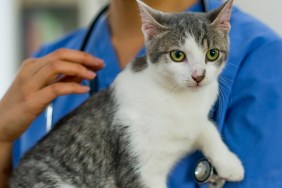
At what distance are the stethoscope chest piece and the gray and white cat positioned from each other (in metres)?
0.01

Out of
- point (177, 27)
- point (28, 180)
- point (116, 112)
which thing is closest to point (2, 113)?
point (28, 180)

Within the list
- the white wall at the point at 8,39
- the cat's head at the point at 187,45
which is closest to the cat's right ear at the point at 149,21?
the cat's head at the point at 187,45

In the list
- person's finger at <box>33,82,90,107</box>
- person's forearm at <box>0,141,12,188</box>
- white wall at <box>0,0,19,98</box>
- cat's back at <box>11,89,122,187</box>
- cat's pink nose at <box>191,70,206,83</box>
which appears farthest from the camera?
white wall at <box>0,0,19,98</box>

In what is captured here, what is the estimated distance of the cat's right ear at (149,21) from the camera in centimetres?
88

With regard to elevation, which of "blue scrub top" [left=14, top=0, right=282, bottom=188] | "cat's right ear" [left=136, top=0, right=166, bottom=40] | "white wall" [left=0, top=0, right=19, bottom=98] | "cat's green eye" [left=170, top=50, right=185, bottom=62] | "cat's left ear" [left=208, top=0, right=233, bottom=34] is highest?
"white wall" [left=0, top=0, right=19, bottom=98]

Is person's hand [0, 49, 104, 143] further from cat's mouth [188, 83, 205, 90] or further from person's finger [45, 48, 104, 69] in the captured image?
cat's mouth [188, 83, 205, 90]

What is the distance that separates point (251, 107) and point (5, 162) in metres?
0.65

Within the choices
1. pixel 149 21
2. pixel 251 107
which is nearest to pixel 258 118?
pixel 251 107

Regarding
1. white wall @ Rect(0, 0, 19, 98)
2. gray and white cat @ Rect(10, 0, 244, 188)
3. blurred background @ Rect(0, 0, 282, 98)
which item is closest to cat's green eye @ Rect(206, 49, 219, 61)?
gray and white cat @ Rect(10, 0, 244, 188)

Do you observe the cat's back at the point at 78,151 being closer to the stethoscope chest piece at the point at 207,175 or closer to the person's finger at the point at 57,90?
the person's finger at the point at 57,90

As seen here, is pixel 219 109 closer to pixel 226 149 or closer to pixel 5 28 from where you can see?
pixel 226 149

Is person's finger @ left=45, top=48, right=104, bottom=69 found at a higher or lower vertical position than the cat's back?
higher

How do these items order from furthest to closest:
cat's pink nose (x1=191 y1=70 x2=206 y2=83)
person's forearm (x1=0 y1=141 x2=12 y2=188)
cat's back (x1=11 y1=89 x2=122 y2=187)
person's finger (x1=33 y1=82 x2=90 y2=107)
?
person's forearm (x1=0 y1=141 x2=12 y2=188) < person's finger (x1=33 y1=82 x2=90 y2=107) < cat's back (x1=11 y1=89 x2=122 y2=187) < cat's pink nose (x1=191 y1=70 x2=206 y2=83)

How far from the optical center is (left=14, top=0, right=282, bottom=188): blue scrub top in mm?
928
